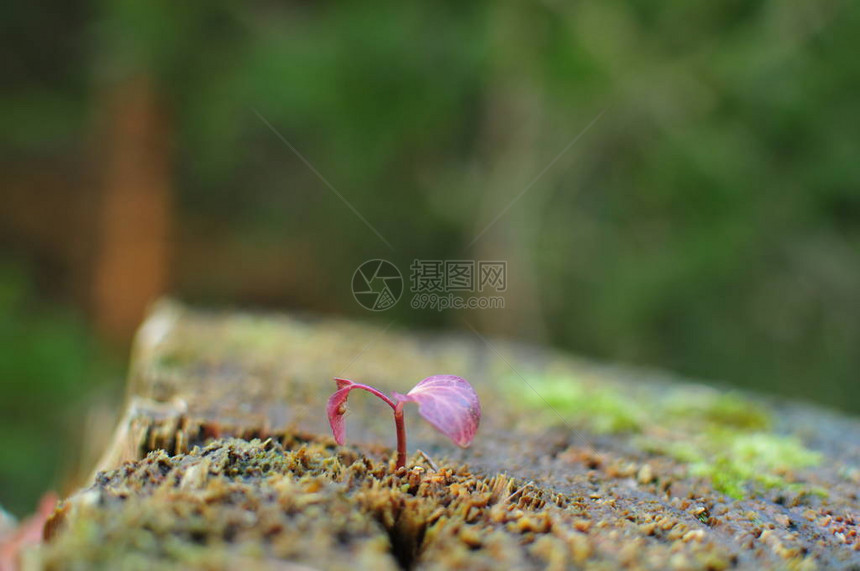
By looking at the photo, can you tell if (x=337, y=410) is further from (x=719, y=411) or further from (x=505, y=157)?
(x=505, y=157)

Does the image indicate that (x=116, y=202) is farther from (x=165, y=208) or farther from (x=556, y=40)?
(x=556, y=40)

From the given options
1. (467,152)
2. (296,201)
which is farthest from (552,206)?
(296,201)

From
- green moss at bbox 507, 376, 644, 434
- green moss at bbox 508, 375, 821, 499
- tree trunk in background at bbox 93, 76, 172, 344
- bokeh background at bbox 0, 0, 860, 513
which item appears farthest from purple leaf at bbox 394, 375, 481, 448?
tree trunk in background at bbox 93, 76, 172, 344

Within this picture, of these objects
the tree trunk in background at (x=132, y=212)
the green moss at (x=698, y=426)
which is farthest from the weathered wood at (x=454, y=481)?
the tree trunk in background at (x=132, y=212)

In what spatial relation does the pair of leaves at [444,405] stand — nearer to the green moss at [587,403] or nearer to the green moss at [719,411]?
the green moss at [587,403]

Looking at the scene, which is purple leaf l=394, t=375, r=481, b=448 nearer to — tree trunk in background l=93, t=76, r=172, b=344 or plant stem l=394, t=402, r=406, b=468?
plant stem l=394, t=402, r=406, b=468
